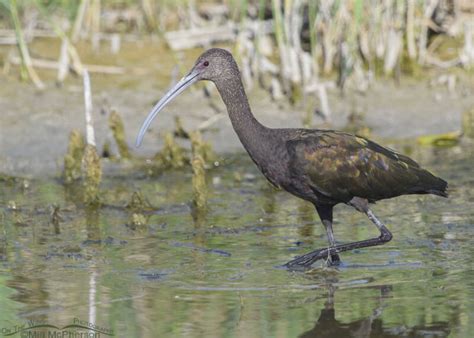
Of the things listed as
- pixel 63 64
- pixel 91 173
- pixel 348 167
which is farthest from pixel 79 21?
pixel 348 167

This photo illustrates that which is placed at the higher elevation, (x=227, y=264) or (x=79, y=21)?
(x=79, y=21)

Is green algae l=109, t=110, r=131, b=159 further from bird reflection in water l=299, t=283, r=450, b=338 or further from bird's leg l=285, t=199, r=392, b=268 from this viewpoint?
bird reflection in water l=299, t=283, r=450, b=338

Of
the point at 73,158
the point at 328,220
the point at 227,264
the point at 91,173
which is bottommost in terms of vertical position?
the point at 227,264

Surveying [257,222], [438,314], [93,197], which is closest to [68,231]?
[93,197]

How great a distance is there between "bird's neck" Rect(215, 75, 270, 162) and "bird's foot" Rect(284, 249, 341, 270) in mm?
614

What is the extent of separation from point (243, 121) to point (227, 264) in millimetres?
825

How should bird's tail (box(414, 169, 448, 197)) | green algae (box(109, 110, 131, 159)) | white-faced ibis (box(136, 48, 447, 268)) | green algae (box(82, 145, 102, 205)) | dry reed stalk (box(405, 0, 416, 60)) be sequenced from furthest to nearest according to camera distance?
1. dry reed stalk (box(405, 0, 416, 60))
2. green algae (box(109, 110, 131, 159))
3. green algae (box(82, 145, 102, 205))
4. bird's tail (box(414, 169, 448, 197))
5. white-faced ibis (box(136, 48, 447, 268))

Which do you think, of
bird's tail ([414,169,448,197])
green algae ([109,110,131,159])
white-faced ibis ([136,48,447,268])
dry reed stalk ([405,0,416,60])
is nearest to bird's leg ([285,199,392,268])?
white-faced ibis ([136,48,447,268])

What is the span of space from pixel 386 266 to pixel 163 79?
5122 millimetres

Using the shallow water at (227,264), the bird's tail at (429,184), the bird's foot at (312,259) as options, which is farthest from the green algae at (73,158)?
the bird's tail at (429,184)

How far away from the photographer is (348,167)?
7016mm

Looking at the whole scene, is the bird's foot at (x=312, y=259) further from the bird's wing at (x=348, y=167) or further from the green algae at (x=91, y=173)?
the green algae at (x=91, y=173)

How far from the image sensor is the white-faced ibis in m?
6.79

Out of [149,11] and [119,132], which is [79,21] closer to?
[149,11]
